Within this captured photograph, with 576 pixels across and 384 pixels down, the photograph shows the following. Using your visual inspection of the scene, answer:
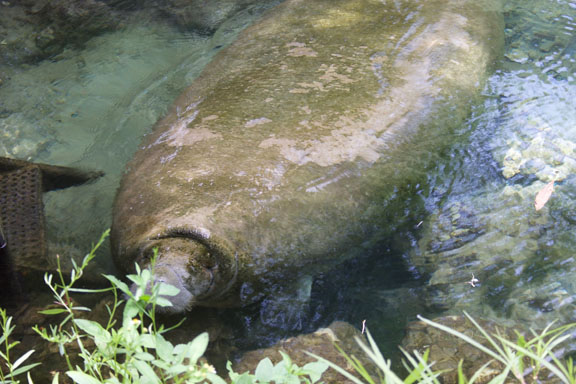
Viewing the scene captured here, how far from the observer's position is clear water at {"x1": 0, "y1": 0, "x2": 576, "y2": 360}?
3.08 metres

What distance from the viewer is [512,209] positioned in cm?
347

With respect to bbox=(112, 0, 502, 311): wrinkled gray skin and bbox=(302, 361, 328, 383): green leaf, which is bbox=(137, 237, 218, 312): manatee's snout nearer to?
bbox=(112, 0, 502, 311): wrinkled gray skin

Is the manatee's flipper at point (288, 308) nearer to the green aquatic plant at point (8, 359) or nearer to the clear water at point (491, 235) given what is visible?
the clear water at point (491, 235)

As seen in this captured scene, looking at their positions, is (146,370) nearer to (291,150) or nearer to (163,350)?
(163,350)

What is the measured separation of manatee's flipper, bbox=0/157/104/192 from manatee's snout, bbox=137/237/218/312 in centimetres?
151

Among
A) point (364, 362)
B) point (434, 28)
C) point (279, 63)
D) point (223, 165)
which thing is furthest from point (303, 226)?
point (434, 28)

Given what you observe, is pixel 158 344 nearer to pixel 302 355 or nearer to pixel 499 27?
pixel 302 355

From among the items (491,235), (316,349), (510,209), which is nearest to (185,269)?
(316,349)

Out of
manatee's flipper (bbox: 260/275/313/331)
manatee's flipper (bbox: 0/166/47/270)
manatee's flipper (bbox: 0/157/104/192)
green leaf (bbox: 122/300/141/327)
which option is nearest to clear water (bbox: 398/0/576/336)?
manatee's flipper (bbox: 260/275/313/331)

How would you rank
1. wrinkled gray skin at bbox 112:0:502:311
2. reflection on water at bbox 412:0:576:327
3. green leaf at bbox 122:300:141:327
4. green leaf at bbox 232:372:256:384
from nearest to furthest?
1. green leaf at bbox 122:300:141:327
2. green leaf at bbox 232:372:256:384
3. wrinkled gray skin at bbox 112:0:502:311
4. reflection on water at bbox 412:0:576:327

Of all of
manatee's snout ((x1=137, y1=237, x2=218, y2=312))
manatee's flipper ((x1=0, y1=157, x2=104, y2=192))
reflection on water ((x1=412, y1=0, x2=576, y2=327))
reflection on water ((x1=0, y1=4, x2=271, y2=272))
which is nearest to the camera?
manatee's snout ((x1=137, y1=237, x2=218, y2=312))

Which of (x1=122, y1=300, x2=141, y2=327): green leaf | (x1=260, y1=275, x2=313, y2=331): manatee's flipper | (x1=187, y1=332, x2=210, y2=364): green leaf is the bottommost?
(x1=260, y1=275, x2=313, y2=331): manatee's flipper

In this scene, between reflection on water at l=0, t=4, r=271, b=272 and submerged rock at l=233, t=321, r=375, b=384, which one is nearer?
submerged rock at l=233, t=321, r=375, b=384

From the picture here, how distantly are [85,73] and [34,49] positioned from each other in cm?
68
